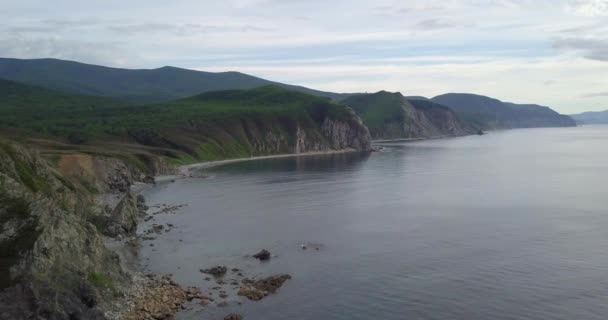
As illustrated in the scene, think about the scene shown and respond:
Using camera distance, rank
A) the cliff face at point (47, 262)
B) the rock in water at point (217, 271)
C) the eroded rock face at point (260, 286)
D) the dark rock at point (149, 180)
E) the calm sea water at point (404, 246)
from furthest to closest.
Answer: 1. the dark rock at point (149, 180)
2. the rock in water at point (217, 271)
3. the eroded rock face at point (260, 286)
4. the calm sea water at point (404, 246)
5. the cliff face at point (47, 262)

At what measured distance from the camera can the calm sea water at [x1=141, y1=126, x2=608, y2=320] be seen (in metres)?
58.0

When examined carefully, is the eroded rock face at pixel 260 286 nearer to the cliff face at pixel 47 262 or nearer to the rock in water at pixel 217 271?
the rock in water at pixel 217 271

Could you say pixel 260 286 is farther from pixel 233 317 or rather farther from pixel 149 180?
pixel 149 180

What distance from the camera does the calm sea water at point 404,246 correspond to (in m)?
58.0

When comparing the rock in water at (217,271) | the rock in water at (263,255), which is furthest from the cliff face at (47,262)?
the rock in water at (263,255)

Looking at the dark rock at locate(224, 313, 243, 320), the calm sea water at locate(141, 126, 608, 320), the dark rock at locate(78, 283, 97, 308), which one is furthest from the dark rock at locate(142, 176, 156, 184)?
the dark rock at locate(224, 313, 243, 320)

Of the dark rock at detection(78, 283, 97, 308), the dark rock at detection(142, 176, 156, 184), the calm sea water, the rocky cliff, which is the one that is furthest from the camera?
the dark rock at detection(142, 176, 156, 184)

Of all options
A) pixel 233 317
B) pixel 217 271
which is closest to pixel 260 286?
pixel 217 271

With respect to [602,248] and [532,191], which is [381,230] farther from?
[532,191]

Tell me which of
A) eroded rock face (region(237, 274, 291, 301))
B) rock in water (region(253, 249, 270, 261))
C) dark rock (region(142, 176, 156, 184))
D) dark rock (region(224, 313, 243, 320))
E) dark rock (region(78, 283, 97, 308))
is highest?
dark rock (region(142, 176, 156, 184))

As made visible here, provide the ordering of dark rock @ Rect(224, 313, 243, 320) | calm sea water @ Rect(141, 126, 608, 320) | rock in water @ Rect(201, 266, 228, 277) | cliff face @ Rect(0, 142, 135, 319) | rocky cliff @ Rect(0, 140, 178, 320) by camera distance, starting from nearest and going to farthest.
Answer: cliff face @ Rect(0, 142, 135, 319)
rocky cliff @ Rect(0, 140, 178, 320)
dark rock @ Rect(224, 313, 243, 320)
calm sea water @ Rect(141, 126, 608, 320)
rock in water @ Rect(201, 266, 228, 277)

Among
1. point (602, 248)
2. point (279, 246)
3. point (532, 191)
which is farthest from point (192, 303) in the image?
point (532, 191)

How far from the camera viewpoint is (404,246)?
8331 centimetres

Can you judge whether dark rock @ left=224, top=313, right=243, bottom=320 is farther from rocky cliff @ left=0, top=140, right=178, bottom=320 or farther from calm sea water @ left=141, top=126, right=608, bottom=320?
rocky cliff @ left=0, top=140, right=178, bottom=320
